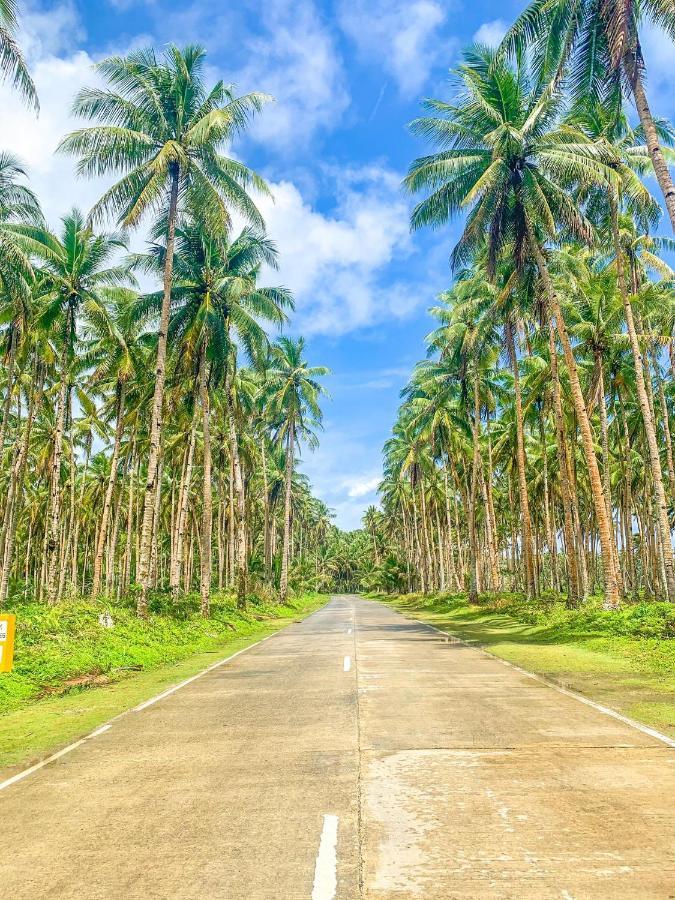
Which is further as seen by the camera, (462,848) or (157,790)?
(157,790)

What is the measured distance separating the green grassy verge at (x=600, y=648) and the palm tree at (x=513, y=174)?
208cm

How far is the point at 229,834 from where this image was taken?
466 cm

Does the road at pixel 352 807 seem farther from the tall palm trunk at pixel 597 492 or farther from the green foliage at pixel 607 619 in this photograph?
the tall palm trunk at pixel 597 492

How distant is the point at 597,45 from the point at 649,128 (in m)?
3.16

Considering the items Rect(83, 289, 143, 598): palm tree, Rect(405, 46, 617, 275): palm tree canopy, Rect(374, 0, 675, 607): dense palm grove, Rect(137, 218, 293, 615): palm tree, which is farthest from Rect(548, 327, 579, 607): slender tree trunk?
Rect(83, 289, 143, 598): palm tree

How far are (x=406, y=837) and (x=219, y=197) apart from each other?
2046 centimetres

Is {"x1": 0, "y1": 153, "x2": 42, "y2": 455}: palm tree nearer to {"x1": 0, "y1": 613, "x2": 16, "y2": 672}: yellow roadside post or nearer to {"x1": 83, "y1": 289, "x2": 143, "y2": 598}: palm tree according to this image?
{"x1": 83, "y1": 289, "x2": 143, "y2": 598}: palm tree

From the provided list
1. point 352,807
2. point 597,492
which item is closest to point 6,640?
point 352,807

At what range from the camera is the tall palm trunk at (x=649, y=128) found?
14.7 metres

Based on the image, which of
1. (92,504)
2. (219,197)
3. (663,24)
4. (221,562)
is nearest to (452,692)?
(663,24)

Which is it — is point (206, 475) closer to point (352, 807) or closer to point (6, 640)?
point (6, 640)

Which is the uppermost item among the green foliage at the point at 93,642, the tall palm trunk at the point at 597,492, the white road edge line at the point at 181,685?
the tall palm trunk at the point at 597,492

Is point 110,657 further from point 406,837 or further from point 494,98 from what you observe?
point 494,98

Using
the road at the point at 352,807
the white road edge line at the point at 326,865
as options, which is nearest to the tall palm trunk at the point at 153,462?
the road at the point at 352,807
